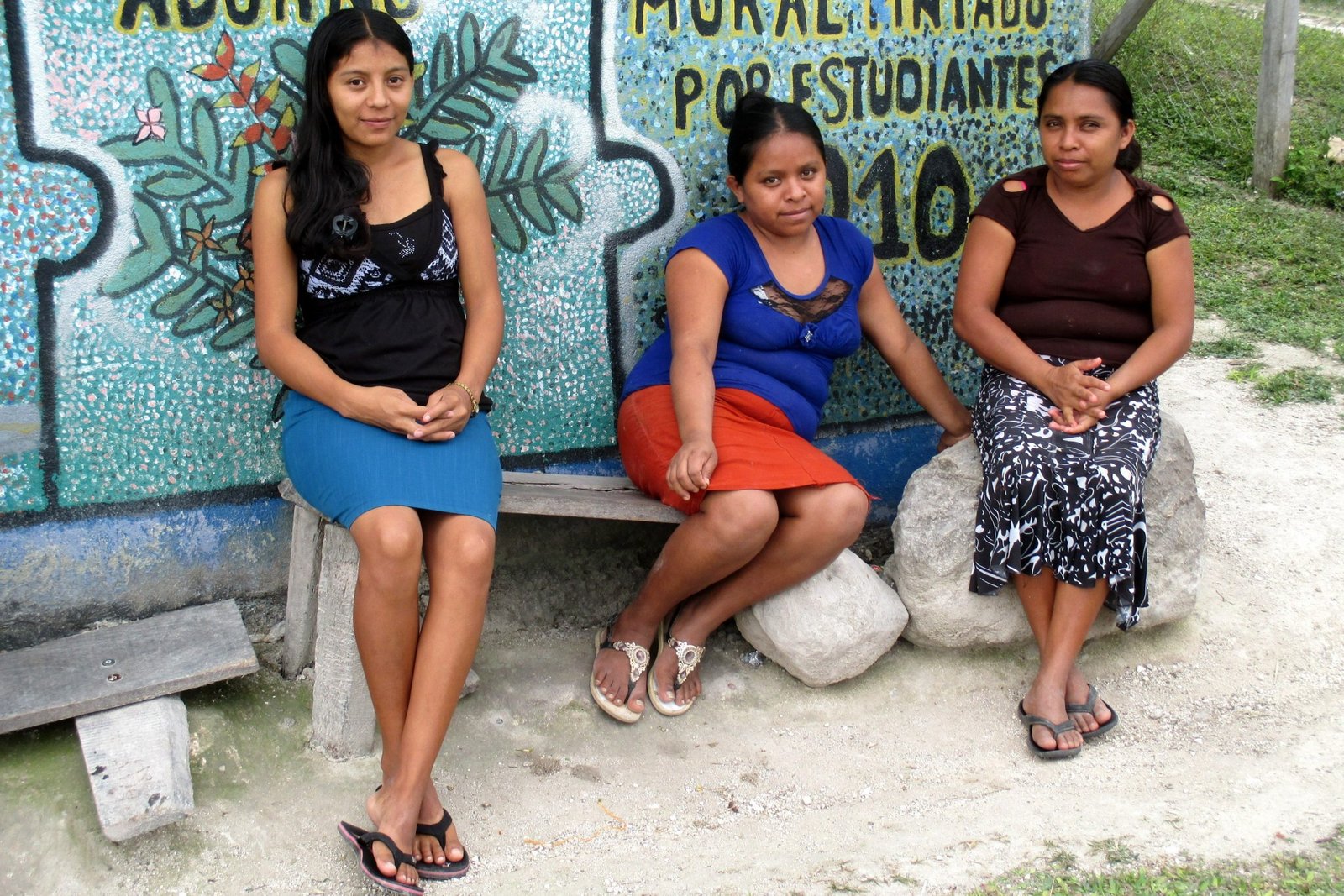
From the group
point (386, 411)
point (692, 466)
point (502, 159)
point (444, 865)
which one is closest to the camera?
point (444, 865)

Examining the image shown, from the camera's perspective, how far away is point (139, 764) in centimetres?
268

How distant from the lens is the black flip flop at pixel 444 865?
2.62m

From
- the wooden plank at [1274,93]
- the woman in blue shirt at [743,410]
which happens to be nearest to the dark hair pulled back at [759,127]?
the woman in blue shirt at [743,410]

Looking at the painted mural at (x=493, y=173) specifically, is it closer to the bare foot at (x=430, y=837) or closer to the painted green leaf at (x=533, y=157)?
the painted green leaf at (x=533, y=157)

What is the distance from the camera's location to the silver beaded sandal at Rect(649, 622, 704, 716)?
322 cm

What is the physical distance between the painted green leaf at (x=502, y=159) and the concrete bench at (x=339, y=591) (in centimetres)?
80

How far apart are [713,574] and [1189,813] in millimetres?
1233

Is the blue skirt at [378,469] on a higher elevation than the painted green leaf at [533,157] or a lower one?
lower

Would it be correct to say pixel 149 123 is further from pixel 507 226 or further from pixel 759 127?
pixel 759 127

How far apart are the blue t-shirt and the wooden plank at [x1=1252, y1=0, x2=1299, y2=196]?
414 centimetres

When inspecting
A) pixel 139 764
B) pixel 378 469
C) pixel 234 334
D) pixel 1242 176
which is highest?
pixel 1242 176

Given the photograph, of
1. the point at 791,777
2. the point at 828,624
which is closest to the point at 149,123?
the point at 828,624

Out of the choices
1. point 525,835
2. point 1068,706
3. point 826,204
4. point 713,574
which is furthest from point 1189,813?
point 826,204

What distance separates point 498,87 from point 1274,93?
4.96 m
